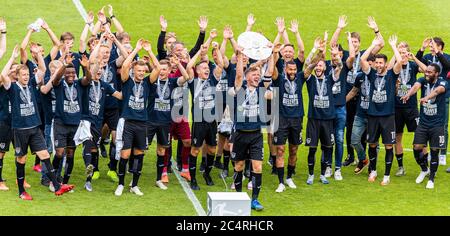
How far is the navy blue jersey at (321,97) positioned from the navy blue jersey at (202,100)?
1.66m

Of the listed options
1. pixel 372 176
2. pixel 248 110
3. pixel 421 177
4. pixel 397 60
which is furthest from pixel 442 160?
pixel 248 110

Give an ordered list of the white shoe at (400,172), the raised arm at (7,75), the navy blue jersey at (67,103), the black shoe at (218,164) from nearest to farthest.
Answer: the raised arm at (7,75) < the navy blue jersey at (67,103) < the white shoe at (400,172) < the black shoe at (218,164)

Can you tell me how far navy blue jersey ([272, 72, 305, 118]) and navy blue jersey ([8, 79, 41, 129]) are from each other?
394 centimetres

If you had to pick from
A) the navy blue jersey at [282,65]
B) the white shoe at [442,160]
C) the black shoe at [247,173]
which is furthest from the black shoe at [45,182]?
the white shoe at [442,160]

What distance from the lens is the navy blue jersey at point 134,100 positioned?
16.8m

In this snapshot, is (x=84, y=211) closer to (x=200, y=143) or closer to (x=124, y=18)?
(x=200, y=143)

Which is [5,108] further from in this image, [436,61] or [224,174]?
[436,61]

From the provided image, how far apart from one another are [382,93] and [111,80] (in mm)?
4565

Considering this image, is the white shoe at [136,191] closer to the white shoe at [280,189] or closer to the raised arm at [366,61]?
the white shoe at [280,189]

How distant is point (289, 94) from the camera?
1736 centimetres

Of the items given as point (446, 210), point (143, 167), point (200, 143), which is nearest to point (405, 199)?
point (446, 210)

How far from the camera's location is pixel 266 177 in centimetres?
1830

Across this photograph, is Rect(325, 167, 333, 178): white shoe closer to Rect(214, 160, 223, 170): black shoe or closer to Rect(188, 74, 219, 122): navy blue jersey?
Rect(214, 160, 223, 170): black shoe

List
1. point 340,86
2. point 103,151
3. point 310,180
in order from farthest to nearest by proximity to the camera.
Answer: point 103,151 → point 340,86 → point 310,180
